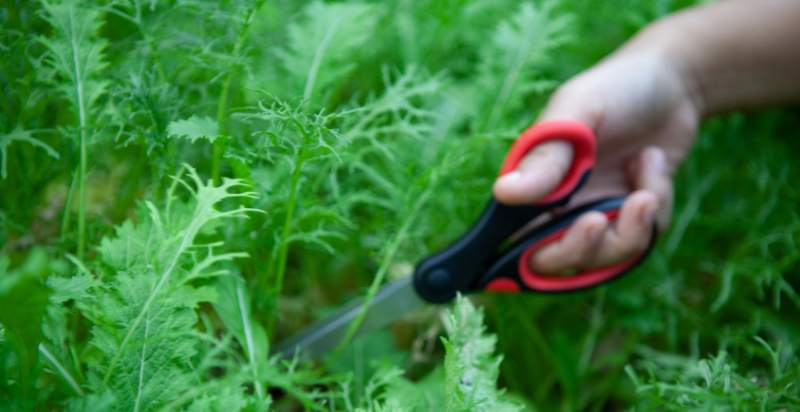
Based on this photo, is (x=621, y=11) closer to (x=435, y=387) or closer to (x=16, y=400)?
(x=435, y=387)

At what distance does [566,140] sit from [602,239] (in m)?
0.16

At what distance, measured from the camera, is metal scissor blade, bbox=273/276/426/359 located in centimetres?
92

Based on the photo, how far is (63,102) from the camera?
2.93 ft

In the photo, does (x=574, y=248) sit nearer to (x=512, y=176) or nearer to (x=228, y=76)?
(x=512, y=176)

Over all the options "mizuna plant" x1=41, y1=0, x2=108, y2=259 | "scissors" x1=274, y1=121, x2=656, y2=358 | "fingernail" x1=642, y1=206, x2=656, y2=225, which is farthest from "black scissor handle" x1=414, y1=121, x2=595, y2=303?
"mizuna plant" x1=41, y1=0, x2=108, y2=259

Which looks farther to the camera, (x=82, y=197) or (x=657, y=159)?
(x=657, y=159)

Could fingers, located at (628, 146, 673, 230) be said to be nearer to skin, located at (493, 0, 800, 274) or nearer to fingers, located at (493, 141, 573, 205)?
skin, located at (493, 0, 800, 274)

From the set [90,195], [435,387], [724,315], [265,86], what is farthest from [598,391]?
[90,195]

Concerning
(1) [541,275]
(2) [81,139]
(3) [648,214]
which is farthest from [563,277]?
(2) [81,139]

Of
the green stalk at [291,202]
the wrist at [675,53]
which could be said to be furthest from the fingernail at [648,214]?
the green stalk at [291,202]

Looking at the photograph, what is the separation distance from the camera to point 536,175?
833 mm

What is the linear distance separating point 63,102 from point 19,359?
0.44 m

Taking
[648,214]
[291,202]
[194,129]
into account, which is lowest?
[648,214]

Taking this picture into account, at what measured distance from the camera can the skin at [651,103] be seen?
91 centimetres
